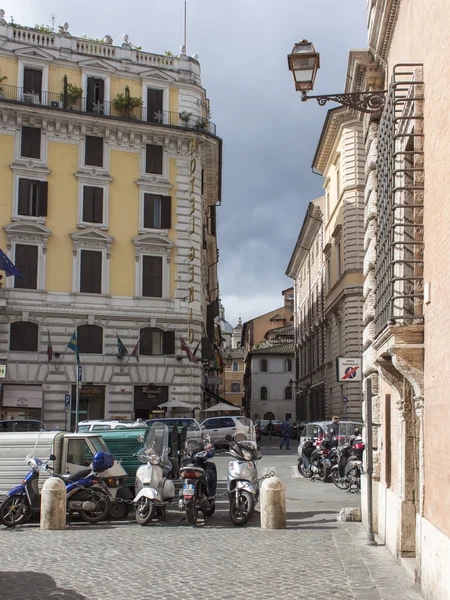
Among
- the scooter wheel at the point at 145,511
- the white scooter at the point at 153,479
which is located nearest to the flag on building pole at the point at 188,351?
the white scooter at the point at 153,479

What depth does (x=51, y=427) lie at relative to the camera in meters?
34.2

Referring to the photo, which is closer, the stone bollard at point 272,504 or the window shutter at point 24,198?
the stone bollard at point 272,504

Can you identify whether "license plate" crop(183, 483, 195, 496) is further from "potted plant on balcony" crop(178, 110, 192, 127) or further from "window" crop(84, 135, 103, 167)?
"potted plant on balcony" crop(178, 110, 192, 127)

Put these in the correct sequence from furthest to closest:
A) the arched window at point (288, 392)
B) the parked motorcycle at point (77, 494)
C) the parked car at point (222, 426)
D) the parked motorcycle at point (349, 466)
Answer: the arched window at point (288, 392)
the parked car at point (222, 426)
the parked motorcycle at point (349, 466)
the parked motorcycle at point (77, 494)

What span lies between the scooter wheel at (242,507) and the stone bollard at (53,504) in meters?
2.80

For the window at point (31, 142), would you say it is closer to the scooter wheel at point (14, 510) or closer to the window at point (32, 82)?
the window at point (32, 82)

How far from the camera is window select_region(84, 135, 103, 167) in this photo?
121 feet

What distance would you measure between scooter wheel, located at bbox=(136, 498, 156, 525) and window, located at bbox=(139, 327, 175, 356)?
22620 mm

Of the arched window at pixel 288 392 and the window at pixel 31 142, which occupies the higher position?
the window at pixel 31 142

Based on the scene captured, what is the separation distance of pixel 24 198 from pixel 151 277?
21.6 feet

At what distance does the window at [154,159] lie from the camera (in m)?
37.8

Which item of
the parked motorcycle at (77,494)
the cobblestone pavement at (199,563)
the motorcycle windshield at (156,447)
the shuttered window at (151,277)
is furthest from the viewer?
the shuttered window at (151,277)

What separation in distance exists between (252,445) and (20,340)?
22214 mm

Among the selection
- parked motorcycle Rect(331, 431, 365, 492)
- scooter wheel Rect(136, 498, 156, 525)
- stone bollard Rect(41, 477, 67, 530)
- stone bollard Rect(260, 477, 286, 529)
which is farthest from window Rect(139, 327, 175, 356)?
stone bollard Rect(260, 477, 286, 529)
